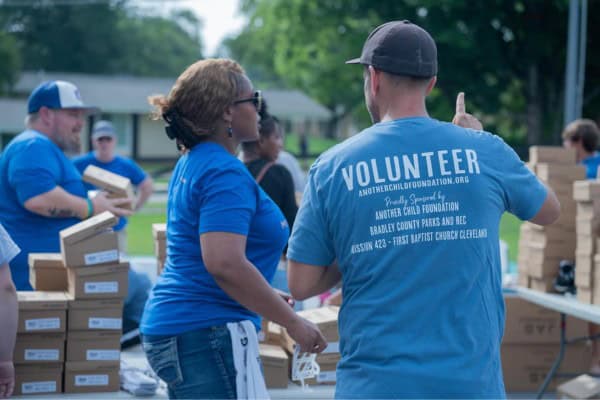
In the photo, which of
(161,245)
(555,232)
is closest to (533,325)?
(555,232)

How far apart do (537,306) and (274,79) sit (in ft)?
241

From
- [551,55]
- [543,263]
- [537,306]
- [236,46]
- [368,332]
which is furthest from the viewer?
[236,46]

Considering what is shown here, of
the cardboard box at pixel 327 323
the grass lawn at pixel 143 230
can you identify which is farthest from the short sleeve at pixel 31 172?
the grass lawn at pixel 143 230

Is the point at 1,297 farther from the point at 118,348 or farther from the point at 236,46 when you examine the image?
the point at 236,46

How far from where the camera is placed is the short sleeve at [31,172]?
14.5 feet

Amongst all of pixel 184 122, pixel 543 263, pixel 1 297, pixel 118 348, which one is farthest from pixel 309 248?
pixel 543 263

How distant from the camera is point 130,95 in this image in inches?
1812

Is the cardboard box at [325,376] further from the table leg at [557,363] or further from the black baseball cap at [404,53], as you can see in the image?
the black baseball cap at [404,53]

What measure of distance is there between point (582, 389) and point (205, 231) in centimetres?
390

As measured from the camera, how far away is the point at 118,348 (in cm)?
455

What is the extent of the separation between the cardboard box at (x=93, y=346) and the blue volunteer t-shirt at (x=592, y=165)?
470 cm

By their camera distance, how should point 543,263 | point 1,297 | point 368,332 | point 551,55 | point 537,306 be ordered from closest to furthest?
point 368,332
point 1,297
point 543,263
point 537,306
point 551,55

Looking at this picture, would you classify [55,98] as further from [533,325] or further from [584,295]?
[533,325]

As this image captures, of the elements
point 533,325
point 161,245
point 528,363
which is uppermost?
point 161,245
